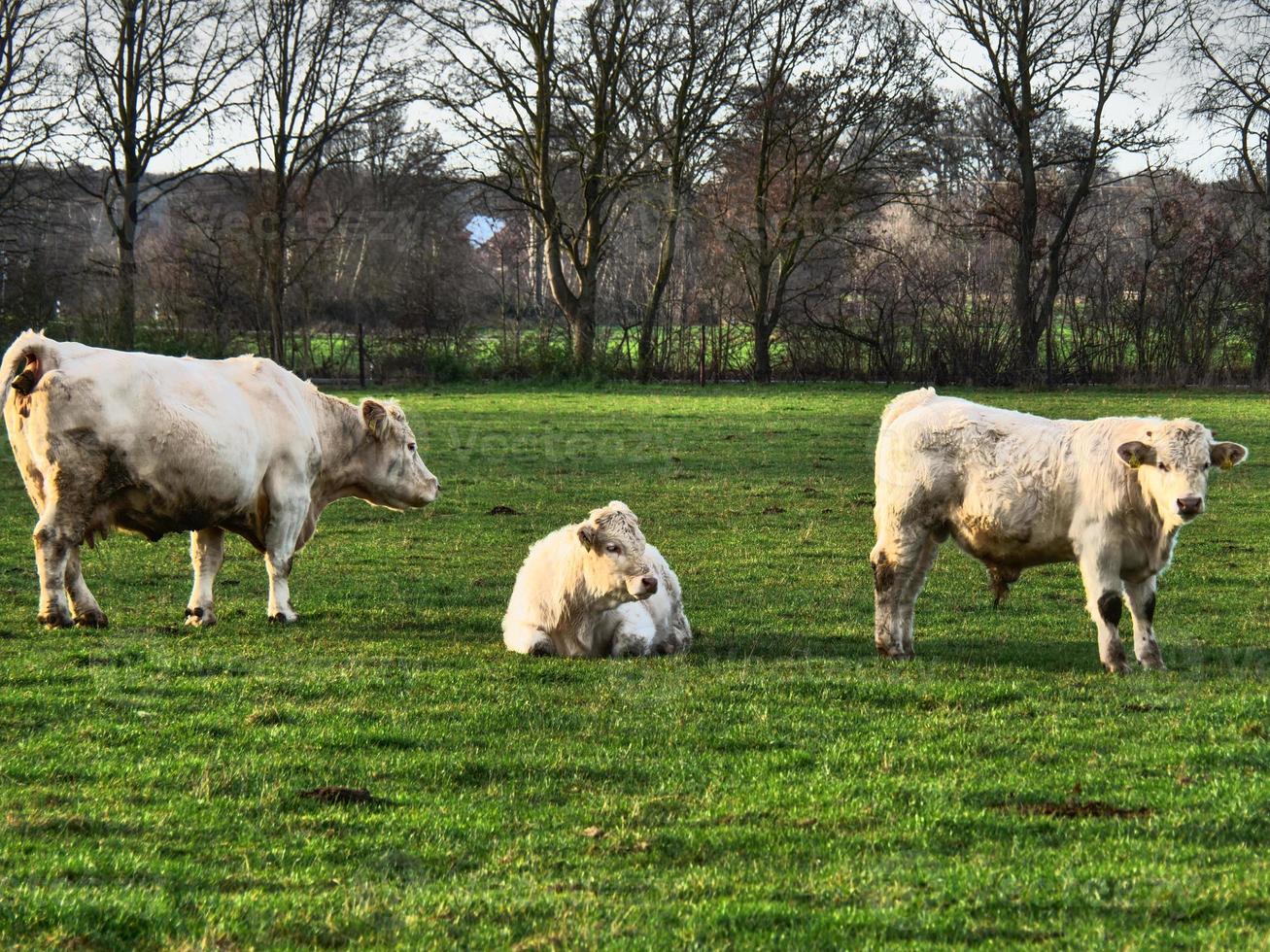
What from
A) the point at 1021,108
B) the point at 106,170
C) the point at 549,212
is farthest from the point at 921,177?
the point at 106,170

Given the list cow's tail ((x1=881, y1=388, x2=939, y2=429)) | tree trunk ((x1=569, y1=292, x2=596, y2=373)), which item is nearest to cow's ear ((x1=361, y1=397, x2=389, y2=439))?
cow's tail ((x1=881, y1=388, x2=939, y2=429))

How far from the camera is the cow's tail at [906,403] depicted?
10.1m

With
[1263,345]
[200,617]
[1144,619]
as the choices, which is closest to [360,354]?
[1263,345]

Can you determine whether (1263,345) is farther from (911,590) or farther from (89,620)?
(89,620)

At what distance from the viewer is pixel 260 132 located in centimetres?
4306

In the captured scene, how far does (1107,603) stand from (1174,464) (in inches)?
37.1

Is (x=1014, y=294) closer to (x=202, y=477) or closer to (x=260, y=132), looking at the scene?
(x=260, y=132)

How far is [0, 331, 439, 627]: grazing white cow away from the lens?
31.6ft

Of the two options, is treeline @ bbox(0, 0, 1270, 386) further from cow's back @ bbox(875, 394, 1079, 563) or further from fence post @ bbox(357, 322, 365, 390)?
cow's back @ bbox(875, 394, 1079, 563)

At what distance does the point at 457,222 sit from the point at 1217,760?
51762 millimetres

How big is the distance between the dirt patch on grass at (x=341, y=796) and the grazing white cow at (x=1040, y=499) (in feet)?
14.7

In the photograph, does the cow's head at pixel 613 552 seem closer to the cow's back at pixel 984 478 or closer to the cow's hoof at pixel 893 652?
the cow's hoof at pixel 893 652

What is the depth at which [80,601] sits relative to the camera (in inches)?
392

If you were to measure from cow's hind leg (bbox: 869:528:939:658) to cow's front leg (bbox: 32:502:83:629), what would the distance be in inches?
214
